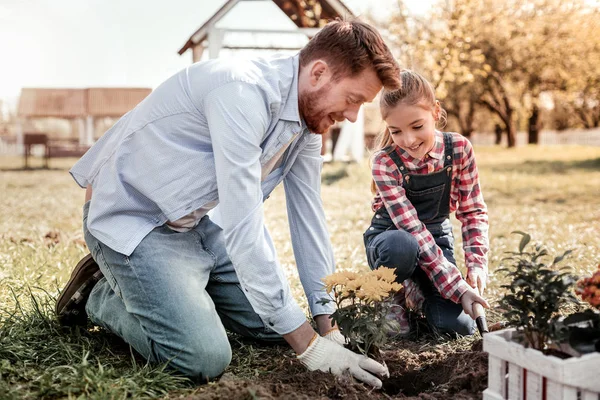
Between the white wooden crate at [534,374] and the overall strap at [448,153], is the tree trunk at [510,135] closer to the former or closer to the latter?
the overall strap at [448,153]

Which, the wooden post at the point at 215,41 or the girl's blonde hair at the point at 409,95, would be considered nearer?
the girl's blonde hair at the point at 409,95

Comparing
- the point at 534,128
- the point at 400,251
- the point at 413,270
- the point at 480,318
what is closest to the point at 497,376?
the point at 480,318

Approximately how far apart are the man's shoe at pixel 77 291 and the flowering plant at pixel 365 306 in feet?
3.86

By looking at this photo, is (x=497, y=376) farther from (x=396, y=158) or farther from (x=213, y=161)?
(x=396, y=158)

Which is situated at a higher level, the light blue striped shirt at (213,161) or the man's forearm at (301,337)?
the light blue striped shirt at (213,161)

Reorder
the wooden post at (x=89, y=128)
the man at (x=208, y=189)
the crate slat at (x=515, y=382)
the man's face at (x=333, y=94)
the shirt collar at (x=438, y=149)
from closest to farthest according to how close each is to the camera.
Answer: the crate slat at (x=515, y=382) < the man at (x=208, y=189) < the man's face at (x=333, y=94) < the shirt collar at (x=438, y=149) < the wooden post at (x=89, y=128)

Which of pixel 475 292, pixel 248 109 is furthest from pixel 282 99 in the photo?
pixel 475 292

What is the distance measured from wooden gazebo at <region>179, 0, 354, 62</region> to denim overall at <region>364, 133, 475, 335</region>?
9105 mm

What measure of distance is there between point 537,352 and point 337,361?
717mm

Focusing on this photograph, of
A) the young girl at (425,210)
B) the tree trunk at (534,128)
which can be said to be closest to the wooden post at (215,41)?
the young girl at (425,210)

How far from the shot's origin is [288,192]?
292 cm

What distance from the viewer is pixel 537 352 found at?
1790mm

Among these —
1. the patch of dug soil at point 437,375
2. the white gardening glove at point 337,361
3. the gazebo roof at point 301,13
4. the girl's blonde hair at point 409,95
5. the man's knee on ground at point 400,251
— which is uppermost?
the gazebo roof at point 301,13

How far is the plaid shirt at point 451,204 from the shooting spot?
9.98ft
